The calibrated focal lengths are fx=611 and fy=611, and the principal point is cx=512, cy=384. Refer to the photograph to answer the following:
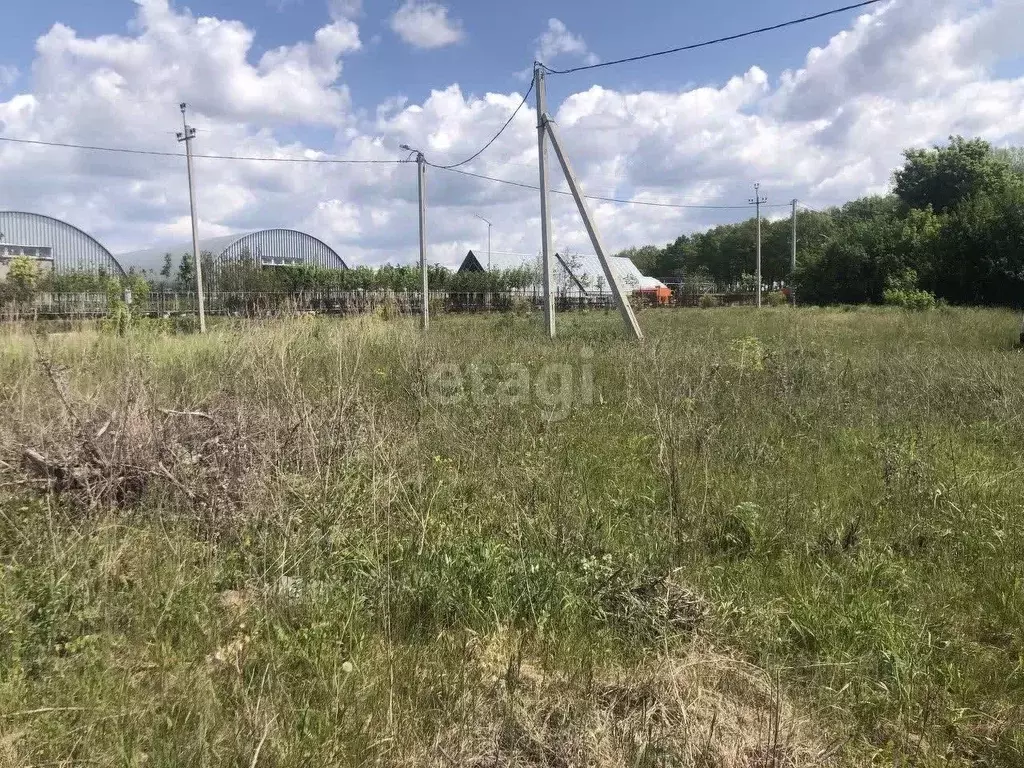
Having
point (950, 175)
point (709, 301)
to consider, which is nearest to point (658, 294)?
point (709, 301)

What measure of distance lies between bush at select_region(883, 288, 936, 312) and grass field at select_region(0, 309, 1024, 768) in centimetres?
2085

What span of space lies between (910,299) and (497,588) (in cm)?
2639

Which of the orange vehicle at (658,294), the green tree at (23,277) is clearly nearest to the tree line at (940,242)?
the orange vehicle at (658,294)

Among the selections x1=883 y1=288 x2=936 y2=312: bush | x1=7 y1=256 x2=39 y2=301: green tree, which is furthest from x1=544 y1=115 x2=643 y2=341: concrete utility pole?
x1=7 y1=256 x2=39 y2=301: green tree

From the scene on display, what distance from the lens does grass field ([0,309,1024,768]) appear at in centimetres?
186

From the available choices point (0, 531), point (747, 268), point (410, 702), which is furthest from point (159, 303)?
point (747, 268)

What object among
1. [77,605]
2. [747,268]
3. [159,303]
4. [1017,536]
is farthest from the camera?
[747,268]

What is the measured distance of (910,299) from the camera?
23594 mm

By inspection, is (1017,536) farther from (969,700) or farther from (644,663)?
(644,663)

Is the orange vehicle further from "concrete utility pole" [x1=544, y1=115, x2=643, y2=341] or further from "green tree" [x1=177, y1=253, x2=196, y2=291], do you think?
"concrete utility pole" [x1=544, y1=115, x2=643, y2=341]

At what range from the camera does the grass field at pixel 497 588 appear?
6.09 ft

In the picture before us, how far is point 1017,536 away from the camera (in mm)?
3270

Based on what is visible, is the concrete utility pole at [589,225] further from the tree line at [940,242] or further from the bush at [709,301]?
the bush at [709,301]

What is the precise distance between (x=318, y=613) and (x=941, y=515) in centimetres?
349
